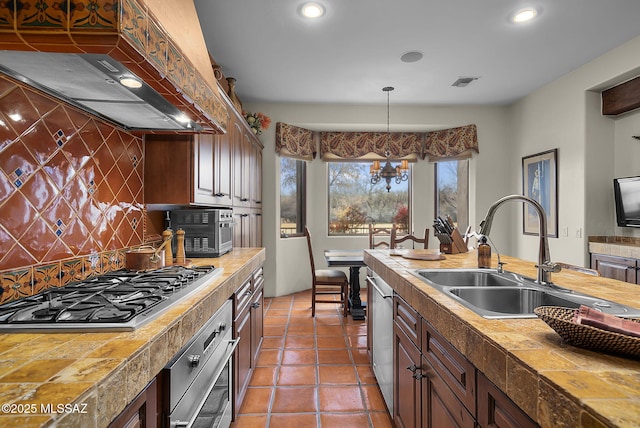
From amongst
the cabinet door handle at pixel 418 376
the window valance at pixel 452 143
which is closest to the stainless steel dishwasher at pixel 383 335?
the cabinet door handle at pixel 418 376

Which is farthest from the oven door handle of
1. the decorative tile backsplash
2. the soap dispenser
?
the soap dispenser

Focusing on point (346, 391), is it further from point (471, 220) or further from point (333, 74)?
point (471, 220)

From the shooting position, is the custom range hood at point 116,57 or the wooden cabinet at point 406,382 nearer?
the custom range hood at point 116,57

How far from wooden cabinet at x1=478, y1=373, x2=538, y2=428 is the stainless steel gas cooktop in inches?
36.4

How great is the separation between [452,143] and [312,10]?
10.7 ft

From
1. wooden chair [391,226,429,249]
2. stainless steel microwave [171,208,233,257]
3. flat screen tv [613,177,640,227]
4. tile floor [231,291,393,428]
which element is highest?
flat screen tv [613,177,640,227]

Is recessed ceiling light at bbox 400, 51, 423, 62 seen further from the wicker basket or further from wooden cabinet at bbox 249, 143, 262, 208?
the wicker basket

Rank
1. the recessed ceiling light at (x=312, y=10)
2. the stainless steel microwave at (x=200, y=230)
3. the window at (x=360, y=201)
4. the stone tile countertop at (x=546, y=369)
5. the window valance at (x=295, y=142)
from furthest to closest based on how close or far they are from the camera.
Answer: the window at (x=360, y=201)
the window valance at (x=295, y=142)
the recessed ceiling light at (x=312, y=10)
the stainless steel microwave at (x=200, y=230)
the stone tile countertop at (x=546, y=369)

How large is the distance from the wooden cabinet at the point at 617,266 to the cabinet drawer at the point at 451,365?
289 cm

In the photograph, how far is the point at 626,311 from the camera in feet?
3.34

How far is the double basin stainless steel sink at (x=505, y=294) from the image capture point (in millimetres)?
1066

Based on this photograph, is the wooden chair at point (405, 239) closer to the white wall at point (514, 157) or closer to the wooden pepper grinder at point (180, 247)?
the white wall at point (514, 157)

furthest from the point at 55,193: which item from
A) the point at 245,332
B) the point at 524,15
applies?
the point at 524,15

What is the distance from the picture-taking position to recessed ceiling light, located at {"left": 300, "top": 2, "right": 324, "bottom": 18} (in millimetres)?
2588
